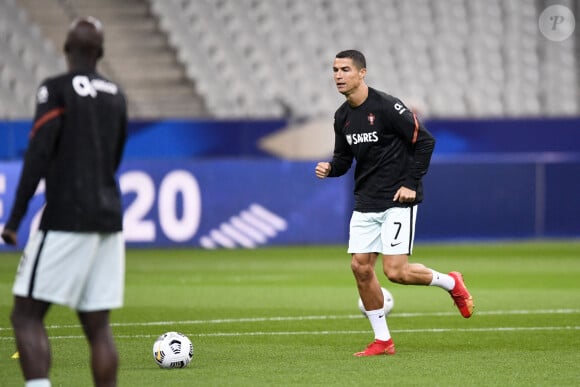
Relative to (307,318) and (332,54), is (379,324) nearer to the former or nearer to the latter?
(307,318)

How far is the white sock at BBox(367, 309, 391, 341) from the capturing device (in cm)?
946

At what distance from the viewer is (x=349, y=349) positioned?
9.75 metres

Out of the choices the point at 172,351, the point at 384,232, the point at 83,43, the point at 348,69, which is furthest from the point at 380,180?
the point at 83,43

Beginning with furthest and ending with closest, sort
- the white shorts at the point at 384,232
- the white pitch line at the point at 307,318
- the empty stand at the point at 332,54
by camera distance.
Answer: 1. the empty stand at the point at 332,54
2. the white pitch line at the point at 307,318
3. the white shorts at the point at 384,232

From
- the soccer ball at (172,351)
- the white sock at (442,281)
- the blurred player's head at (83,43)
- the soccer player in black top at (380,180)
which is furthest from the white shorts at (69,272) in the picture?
the white sock at (442,281)

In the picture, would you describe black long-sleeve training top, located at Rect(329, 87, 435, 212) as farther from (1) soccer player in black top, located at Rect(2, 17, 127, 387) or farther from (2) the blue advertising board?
(2) the blue advertising board

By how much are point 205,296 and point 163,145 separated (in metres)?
9.34

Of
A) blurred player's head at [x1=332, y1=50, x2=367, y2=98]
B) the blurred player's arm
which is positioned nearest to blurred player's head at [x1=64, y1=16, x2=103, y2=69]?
the blurred player's arm

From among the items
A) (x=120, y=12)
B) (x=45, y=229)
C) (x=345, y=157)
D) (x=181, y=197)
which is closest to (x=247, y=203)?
(x=181, y=197)

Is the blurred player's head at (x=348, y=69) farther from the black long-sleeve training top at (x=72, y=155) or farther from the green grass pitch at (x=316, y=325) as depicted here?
the black long-sleeve training top at (x=72, y=155)

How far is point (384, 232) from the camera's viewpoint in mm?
9578

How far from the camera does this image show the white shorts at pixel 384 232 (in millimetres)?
9562

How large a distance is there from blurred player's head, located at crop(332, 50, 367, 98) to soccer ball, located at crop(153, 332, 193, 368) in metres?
2.21

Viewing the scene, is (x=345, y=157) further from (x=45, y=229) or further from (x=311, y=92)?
(x=311, y=92)
